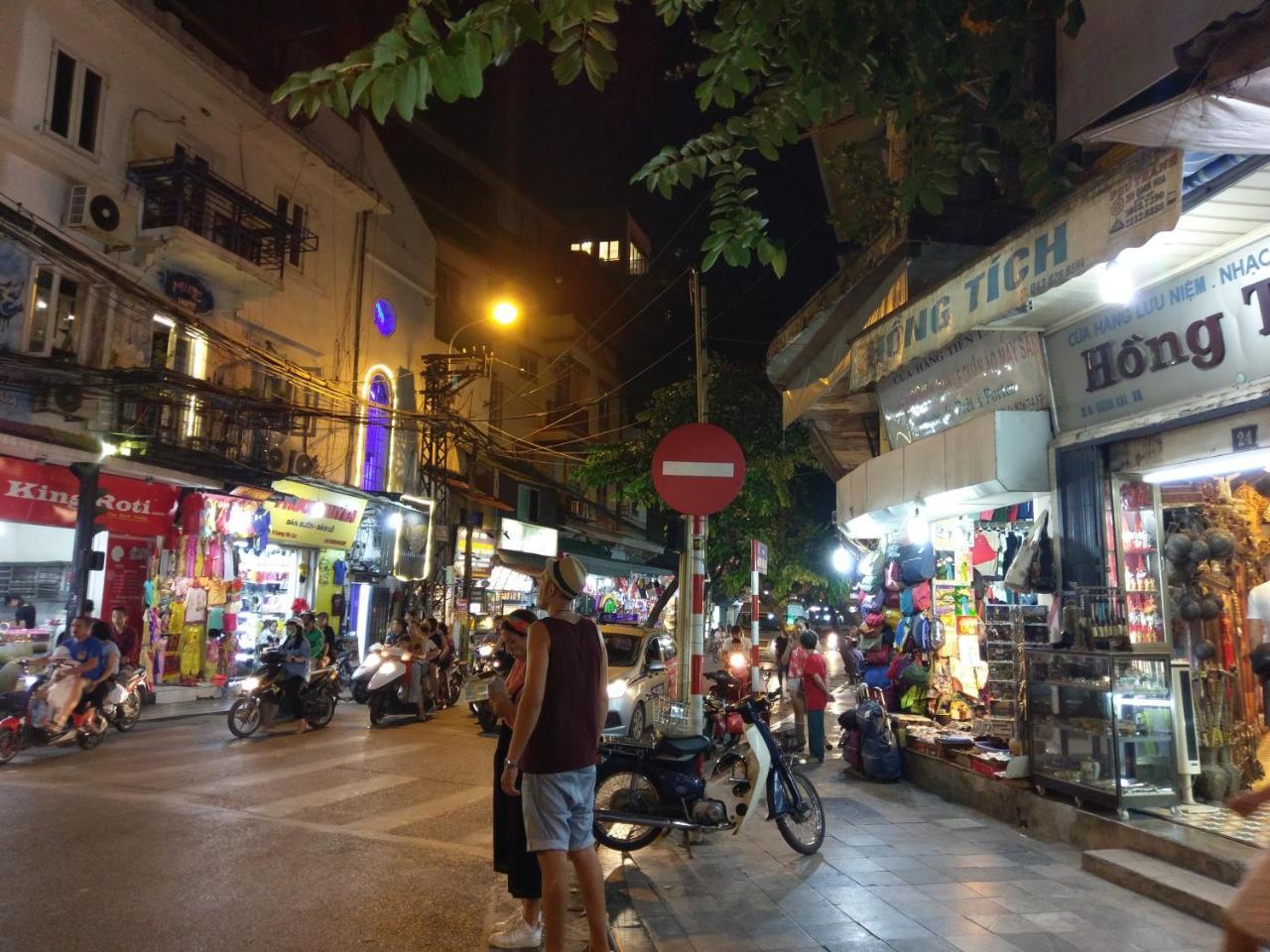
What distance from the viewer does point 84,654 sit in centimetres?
1085

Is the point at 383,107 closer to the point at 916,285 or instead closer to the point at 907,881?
the point at 907,881

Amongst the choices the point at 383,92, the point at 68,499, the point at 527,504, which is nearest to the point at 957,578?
the point at 383,92

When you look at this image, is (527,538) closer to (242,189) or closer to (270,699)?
(242,189)

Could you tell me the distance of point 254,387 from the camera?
727 inches

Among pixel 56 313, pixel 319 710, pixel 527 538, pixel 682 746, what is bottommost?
pixel 319 710

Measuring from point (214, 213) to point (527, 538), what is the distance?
14.3m

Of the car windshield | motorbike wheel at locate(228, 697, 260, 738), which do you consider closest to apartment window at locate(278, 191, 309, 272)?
motorbike wheel at locate(228, 697, 260, 738)

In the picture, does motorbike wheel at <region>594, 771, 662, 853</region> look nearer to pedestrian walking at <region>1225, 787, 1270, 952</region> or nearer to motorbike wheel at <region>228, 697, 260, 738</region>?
pedestrian walking at <region>1225, 787, 1270, 952</region>

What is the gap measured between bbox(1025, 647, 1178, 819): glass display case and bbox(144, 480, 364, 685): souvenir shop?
1472cm

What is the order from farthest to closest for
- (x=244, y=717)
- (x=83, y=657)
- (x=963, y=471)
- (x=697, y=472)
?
(x=244, y=717), (x=83, y=657), (x=963, y=471), (x=697, y=472)

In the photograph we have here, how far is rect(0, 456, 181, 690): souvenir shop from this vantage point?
12.9 m

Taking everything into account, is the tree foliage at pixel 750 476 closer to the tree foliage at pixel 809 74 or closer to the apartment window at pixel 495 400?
the apartment window at pixel 495 400

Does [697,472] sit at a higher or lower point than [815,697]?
higher

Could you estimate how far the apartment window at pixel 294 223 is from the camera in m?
18.8
